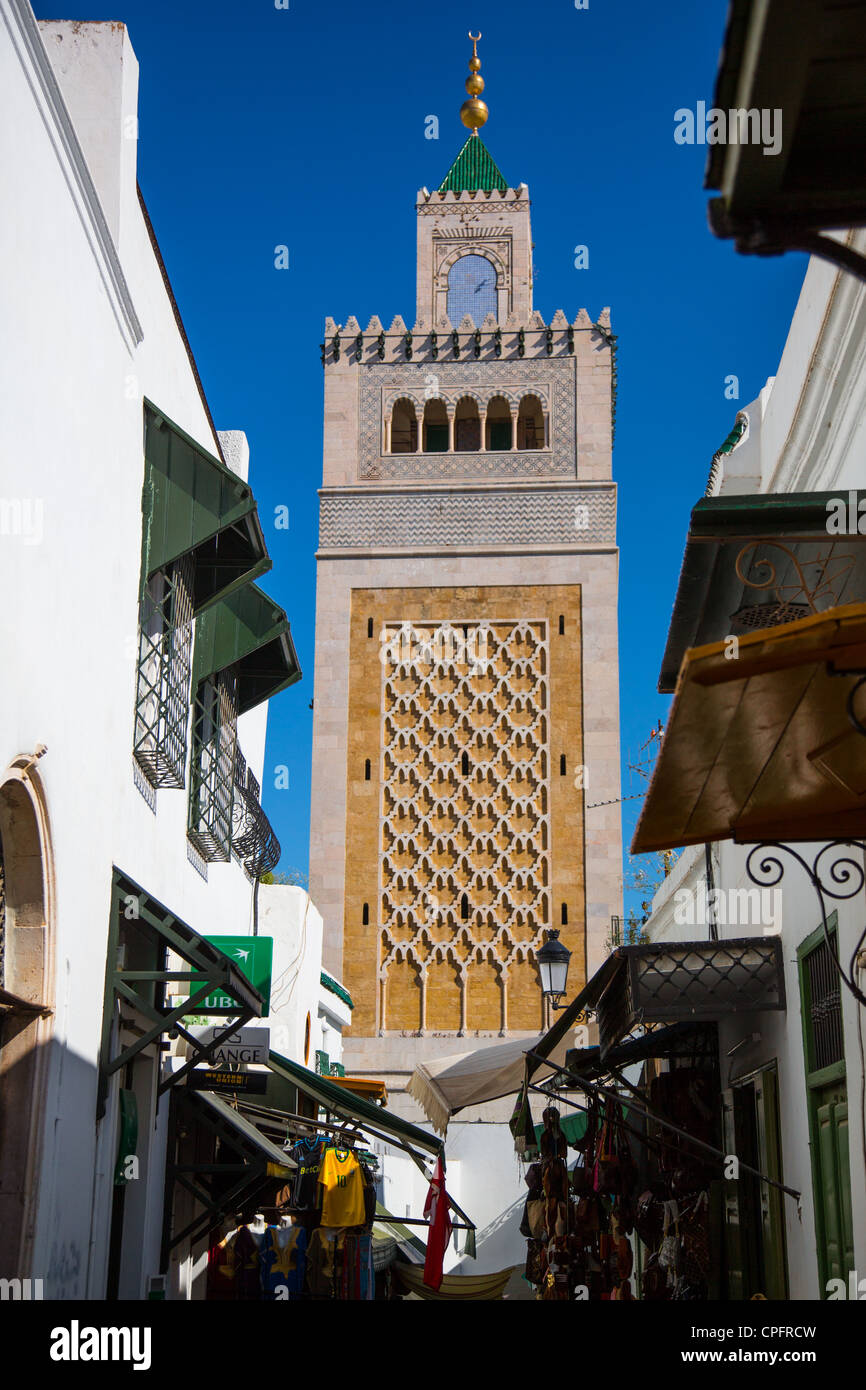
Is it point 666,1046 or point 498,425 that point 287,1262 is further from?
point 498,425

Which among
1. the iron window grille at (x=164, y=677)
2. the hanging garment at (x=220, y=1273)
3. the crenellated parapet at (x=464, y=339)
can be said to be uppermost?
the crenellated parapet at (x=464, y=339)

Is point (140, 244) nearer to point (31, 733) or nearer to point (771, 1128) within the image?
point (31, 733)

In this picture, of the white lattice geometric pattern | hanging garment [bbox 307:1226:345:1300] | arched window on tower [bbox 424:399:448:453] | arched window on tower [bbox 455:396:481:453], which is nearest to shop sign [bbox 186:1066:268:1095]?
hanging garment [bbox 307:1226:345:1300]

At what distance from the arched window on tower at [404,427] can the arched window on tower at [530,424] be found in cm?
210

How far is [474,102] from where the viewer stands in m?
32.7

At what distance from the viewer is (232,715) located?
13.1 meters

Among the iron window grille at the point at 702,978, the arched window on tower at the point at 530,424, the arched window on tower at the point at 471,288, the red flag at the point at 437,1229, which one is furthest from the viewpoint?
the arched window on tower at the point at 471,288

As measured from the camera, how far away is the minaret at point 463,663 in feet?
85.4

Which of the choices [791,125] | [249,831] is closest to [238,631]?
[249,831]

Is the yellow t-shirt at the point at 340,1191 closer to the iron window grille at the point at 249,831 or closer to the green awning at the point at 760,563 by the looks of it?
the iron window grille at the point at 249,831

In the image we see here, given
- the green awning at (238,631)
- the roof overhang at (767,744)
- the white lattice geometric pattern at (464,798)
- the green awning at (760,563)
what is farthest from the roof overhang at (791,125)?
the white lattice geometric pattern at (464,798)

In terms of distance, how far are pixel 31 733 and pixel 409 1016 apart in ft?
66.5

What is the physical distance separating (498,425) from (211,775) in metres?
19.7
